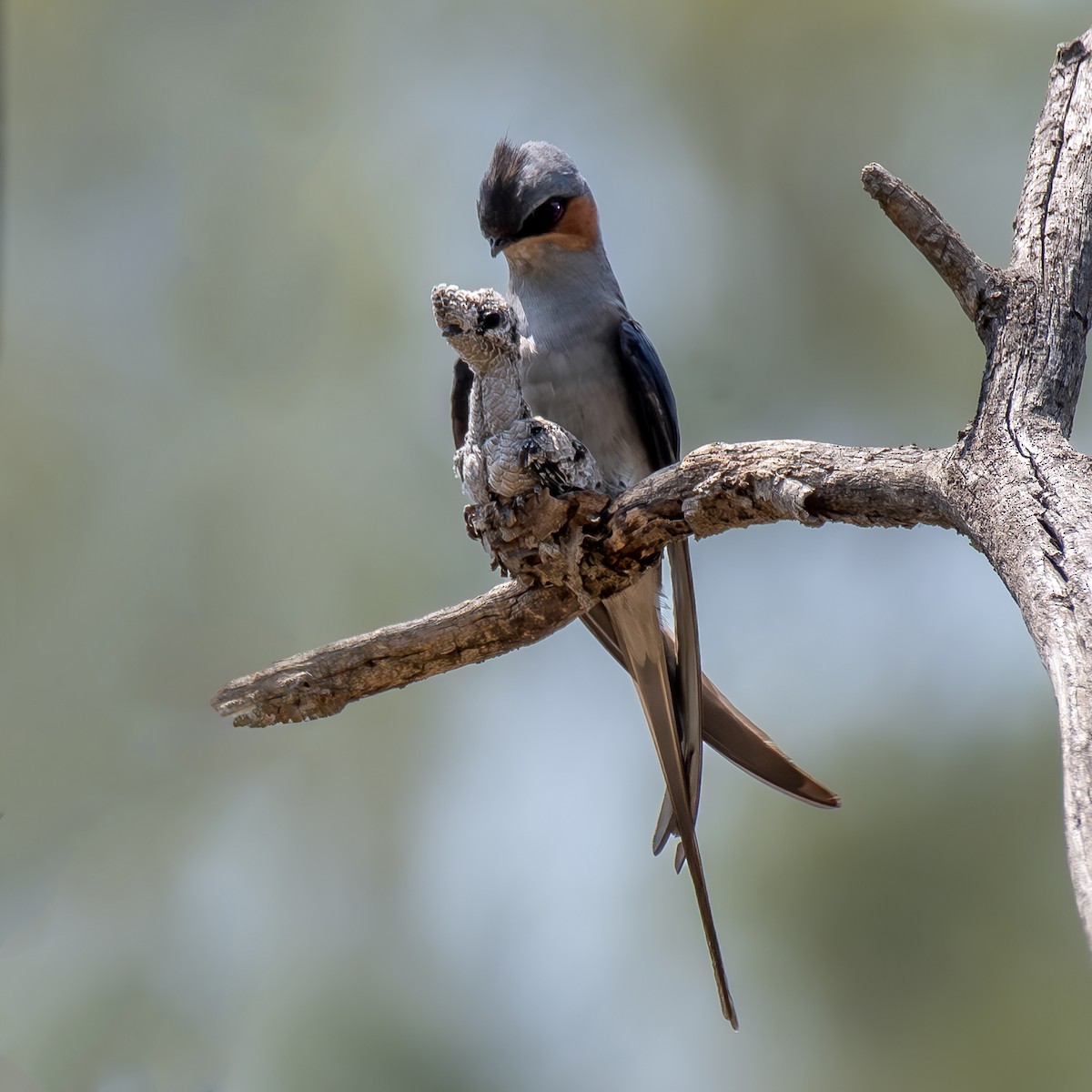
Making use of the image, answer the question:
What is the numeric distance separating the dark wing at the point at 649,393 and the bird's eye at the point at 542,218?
42 cm

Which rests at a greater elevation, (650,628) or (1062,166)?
(1062,166)

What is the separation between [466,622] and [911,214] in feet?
4.81

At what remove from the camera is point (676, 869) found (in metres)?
3.36

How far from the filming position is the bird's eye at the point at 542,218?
12.4ft

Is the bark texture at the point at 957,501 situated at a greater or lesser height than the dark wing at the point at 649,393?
lesser

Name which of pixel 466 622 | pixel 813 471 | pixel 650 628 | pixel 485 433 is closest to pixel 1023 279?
pixel 813 471

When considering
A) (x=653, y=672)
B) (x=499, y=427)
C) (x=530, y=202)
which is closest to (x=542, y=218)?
(x=530, y=202)

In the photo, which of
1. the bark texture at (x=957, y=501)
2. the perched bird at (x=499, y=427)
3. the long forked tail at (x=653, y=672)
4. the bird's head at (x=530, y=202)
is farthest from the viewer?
the bird's head at (x=530, y=202)

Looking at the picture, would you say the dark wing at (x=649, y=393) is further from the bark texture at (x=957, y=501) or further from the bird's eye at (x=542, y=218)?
the bark texture at (x=957, y=501)

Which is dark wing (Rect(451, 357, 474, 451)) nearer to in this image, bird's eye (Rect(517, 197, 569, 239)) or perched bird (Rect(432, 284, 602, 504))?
bird's eye (Rect(517, 197, 569, 239))

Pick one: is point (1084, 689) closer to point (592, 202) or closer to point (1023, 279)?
point (1023, 279)

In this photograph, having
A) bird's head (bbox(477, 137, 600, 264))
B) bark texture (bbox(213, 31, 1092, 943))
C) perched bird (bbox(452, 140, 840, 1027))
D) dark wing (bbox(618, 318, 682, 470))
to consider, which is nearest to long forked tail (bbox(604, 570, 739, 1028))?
perched bird (bbox(452, 140, 840, 1027))

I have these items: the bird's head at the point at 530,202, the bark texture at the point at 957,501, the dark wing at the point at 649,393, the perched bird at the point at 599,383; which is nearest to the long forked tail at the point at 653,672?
the perched bird at the point at 599,383

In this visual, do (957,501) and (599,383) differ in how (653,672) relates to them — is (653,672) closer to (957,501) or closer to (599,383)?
(599,383)
